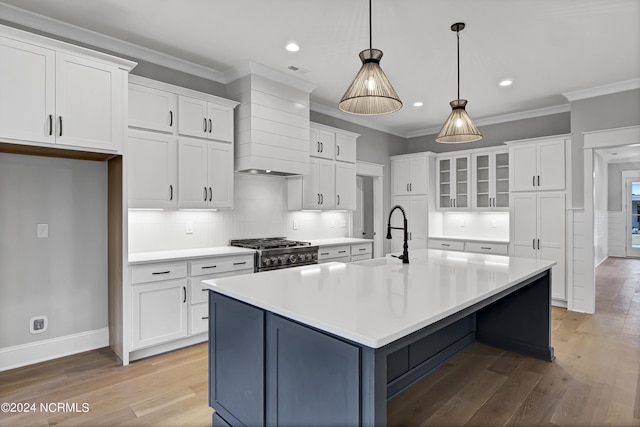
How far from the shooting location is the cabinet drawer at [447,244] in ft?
19.2

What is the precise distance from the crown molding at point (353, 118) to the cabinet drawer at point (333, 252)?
6.84ft

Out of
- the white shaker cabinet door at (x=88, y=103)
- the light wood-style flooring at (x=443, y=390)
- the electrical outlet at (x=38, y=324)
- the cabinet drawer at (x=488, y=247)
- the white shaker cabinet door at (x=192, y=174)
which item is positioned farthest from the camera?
the cabinet drawer at (x=488, y=247)

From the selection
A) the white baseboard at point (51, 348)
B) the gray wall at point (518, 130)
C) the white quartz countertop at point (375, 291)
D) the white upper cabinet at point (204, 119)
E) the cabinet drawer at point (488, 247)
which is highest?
the gray wall at point (518, 130)

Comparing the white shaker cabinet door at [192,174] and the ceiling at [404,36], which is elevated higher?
the ceiling at [404,36]

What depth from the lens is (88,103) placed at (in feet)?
9.21

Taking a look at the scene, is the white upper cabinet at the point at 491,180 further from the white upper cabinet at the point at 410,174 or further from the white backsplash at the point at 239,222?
the white backsplash at the point at 239,222

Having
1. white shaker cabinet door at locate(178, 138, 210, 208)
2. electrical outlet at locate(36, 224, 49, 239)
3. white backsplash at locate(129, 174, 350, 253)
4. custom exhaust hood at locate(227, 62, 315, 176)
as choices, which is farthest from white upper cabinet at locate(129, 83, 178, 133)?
electrical outlet at locate(36, 224, 49, 239)

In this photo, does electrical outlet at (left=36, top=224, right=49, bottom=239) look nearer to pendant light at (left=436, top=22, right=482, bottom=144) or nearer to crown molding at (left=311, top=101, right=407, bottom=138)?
pendant light at (left=436, top=22, right=482, bottom=144)

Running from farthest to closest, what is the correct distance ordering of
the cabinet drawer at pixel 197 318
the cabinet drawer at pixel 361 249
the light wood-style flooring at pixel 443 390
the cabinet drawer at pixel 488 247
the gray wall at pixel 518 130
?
the cabinet drawer at pixel 488 247
the gray wall at pixel 518 130
the cabinet drawer at pixel 361 249
the cabinet drawer at pixel 197 318
the light wood-style flooring at pixel 443 390

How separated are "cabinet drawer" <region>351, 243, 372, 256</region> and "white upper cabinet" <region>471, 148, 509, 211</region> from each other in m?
2.09

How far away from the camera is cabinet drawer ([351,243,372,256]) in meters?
5.00

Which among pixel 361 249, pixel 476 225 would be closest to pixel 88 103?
pixel 361 249

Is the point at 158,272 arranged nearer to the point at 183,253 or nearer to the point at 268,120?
the point at 183,253

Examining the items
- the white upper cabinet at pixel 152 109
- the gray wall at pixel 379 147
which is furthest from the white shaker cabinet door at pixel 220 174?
the gray wall at pixel 379 147
